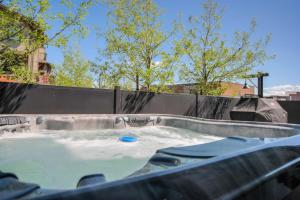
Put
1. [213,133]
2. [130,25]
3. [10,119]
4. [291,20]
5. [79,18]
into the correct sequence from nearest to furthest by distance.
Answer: [10,119]
[213,133]
[79,18]
[291,20]
[130,25]

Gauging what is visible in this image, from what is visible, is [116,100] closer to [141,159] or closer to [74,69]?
[141,159]

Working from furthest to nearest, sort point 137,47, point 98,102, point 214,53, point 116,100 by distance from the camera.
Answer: point 214,53
point 137,47
point 116,100
point 98,102

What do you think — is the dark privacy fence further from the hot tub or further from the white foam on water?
the white foam on water

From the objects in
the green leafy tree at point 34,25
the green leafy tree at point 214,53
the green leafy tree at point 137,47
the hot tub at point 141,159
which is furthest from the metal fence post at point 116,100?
the green leafy tree at point 214,53

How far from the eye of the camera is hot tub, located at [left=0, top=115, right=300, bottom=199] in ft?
2.39

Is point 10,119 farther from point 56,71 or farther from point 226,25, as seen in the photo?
point 56,71

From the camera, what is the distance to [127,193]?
0.67 metres

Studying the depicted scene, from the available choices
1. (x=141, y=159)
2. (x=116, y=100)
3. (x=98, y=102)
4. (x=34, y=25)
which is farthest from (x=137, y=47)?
(x=141, y=159)

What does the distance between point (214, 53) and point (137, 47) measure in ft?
12.7

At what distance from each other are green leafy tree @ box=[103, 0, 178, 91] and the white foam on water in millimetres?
4905

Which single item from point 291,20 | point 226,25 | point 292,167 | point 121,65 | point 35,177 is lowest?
point 35,177

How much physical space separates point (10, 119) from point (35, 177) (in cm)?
262

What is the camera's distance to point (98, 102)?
6.36 m

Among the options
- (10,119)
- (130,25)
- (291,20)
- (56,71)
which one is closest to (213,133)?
(10,119)
